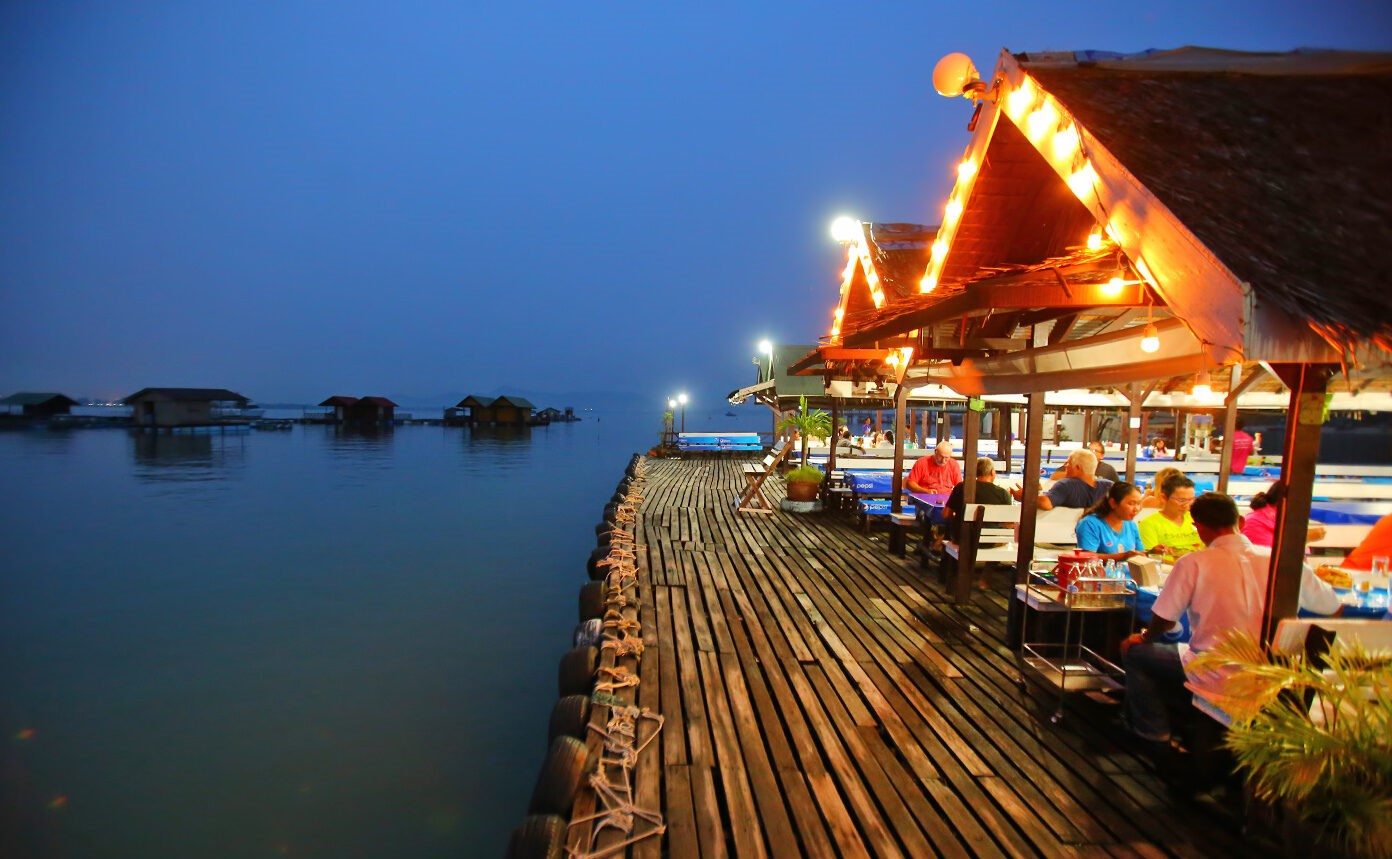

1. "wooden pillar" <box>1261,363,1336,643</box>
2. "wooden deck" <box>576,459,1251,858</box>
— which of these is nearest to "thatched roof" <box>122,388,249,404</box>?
"wooden deck" <box>576,459,1251,858</box>

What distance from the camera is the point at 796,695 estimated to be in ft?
14.4

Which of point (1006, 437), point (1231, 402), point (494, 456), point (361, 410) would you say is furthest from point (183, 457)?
point (1231, 402)

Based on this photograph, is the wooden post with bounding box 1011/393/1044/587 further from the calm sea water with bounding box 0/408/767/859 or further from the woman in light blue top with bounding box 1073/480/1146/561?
the calm sea water with bounding box 0/408/767/859

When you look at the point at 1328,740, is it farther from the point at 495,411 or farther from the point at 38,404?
the point at 38,404

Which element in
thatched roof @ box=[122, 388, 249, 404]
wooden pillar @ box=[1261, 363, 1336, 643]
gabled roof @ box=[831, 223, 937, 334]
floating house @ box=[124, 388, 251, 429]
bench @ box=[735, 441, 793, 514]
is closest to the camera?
wooden pillar @ box=[1261, 363, 1336, 643]

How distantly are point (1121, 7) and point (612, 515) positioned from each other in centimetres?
22164

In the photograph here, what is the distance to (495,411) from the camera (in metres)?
93.0

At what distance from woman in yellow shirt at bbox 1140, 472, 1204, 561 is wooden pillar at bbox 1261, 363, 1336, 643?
305 cm

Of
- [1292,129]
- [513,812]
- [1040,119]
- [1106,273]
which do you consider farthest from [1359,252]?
[513,812]

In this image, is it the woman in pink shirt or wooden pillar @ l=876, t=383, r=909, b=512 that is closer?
the woman in pink shirt

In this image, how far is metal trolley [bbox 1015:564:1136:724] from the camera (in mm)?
3959

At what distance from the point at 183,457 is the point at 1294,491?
190 feet

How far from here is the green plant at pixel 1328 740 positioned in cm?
196

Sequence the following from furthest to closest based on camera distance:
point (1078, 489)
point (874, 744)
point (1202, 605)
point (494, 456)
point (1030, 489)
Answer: point (494, 456), point (1078, 489), point (1030, 489), point (874, 744), point (1202, 605)
